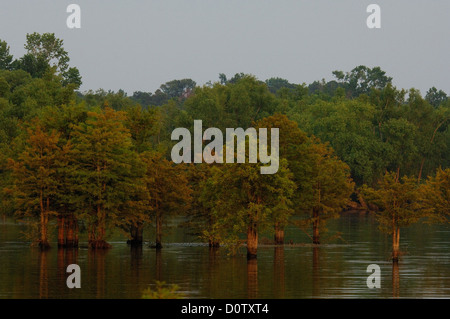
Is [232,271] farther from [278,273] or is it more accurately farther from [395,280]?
[395,280]

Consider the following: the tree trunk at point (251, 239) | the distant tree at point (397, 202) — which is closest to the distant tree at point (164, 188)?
the tree trunk at point (251, 239)

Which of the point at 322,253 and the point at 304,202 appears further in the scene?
the point at 304,202

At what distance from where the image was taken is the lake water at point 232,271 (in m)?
44.3

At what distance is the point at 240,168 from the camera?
60.1 meters

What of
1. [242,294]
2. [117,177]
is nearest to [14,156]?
[117,177]

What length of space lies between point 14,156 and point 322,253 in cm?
3060

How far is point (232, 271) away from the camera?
54.2 m

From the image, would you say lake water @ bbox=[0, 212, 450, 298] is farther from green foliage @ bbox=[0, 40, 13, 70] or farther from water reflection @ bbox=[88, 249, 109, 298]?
green foliage @ bbox=[0, 40, 13, 70]

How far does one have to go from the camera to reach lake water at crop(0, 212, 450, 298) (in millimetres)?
44344

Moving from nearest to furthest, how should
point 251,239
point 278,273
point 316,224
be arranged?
point 278,273 → point 251,239 → point 316,224

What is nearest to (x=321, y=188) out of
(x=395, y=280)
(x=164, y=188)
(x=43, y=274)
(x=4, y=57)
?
(x=164, y=188)
